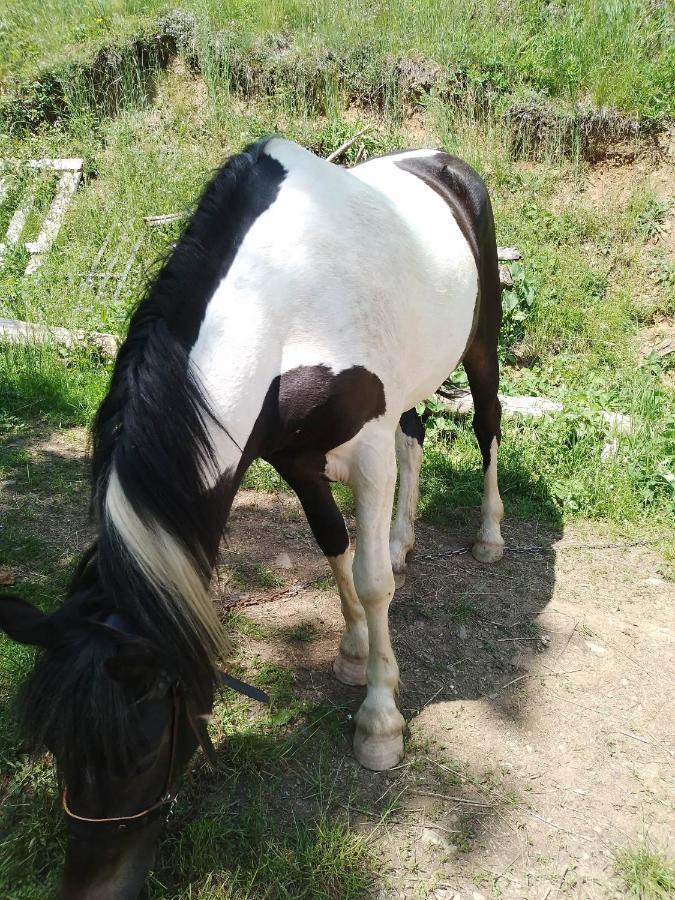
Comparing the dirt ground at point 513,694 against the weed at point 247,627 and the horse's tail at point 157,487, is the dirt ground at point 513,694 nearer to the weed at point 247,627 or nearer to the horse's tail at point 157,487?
the weed at point 247,627

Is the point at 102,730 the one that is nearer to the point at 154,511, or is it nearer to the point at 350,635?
the point at 154,511

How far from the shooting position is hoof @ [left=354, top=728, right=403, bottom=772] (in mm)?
2396

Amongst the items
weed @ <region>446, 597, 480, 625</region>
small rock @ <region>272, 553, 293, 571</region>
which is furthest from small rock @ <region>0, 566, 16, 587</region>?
weed @ <region>446, 597, 480, 625</region>

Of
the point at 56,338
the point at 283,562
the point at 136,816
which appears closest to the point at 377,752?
the point at 136,816

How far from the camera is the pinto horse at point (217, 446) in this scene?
4.87ft

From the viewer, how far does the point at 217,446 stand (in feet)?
5.77

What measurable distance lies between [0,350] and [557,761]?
15.1ft

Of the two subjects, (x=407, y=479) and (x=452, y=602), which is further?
(x=407, y=479)

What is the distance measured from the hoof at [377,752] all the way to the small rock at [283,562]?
1211 millimetres

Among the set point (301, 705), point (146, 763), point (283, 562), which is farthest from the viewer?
point (283, 562)


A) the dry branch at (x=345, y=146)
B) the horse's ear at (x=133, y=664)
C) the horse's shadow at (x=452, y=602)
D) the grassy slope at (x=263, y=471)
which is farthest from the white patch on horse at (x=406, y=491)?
the dry branch at (x=345, y=146)

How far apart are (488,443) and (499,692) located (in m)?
1.36

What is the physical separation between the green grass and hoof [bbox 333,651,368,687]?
1.05 m

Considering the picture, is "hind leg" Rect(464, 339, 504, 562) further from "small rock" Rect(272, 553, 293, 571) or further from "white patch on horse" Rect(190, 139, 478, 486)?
"small rock" Rect(272, 553, 293, 571)
